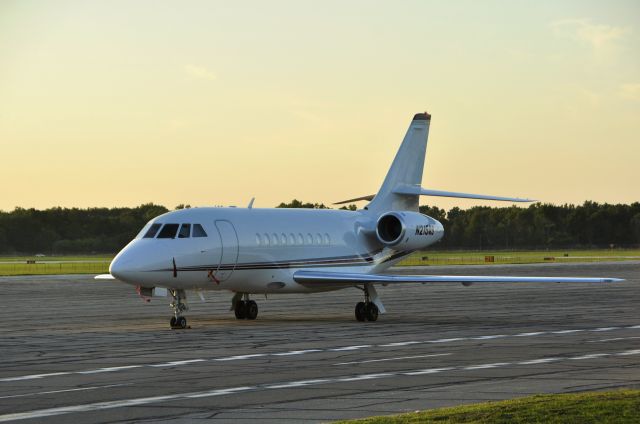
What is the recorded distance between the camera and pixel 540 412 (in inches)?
483

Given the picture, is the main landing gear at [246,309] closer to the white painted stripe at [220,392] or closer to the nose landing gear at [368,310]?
the nose landing gear at [368,310]

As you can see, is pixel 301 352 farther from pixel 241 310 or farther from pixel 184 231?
pixel 241 310

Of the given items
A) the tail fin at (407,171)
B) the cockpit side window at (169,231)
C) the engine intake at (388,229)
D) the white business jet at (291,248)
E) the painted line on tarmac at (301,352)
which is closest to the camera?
the painted line on tarmac at (301,352)

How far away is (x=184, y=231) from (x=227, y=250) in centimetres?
127

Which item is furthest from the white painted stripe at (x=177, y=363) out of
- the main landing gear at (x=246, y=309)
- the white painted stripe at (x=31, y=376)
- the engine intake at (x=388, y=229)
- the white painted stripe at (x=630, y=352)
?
the engine intake at (x=388, y=229)

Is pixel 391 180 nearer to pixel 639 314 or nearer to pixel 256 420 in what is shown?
pixel 639 314

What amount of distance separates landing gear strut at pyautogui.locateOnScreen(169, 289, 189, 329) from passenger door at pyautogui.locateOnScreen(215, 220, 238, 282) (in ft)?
3.99

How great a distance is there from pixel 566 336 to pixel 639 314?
26.8 ft

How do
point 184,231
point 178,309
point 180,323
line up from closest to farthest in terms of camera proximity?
point 180,323, point 178,309, point 184,231

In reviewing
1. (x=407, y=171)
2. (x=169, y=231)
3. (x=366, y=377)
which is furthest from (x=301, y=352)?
(x=407, y=171)

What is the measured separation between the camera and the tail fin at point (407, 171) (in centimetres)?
3556

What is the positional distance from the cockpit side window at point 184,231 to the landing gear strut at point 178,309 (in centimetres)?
131

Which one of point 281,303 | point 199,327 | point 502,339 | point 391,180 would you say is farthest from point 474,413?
point 281,303

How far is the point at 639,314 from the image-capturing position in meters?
31.0
